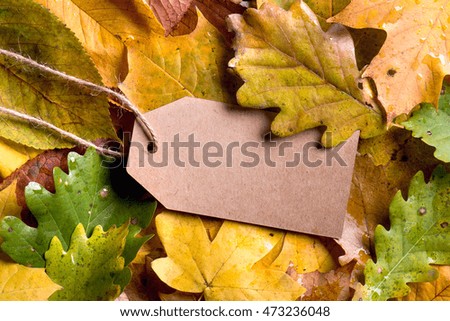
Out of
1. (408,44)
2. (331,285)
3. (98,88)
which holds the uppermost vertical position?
(408,44)

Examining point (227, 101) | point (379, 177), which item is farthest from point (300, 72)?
point (379, 177)

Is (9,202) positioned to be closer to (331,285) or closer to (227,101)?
(227,101)

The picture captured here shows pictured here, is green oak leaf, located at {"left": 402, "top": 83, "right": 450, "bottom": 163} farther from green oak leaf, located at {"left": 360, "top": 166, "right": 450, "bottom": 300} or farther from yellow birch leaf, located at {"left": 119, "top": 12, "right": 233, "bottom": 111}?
yellow birch leaf, located at {"left": 119, "top": 12, "right": 233, "bottom": 111}

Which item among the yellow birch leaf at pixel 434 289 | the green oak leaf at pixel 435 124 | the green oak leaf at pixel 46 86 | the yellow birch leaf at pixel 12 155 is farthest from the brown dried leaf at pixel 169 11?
the yellow birch leaf at pixel 434 289

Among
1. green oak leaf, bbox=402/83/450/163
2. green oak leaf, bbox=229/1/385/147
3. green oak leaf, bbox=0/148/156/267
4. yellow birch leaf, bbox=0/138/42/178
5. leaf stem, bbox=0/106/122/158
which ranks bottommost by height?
green oak leaf, bbox=0/148/156/267

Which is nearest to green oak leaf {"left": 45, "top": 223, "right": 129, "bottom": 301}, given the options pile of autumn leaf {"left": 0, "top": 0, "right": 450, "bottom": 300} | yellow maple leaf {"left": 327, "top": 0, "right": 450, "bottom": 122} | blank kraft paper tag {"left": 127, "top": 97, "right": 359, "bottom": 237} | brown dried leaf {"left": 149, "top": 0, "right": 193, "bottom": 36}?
pile of autumn leaf {"left": 0, "top": 0, "right": 450, "bottom": 300}

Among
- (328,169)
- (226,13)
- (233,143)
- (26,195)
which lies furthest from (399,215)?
(26,195)
